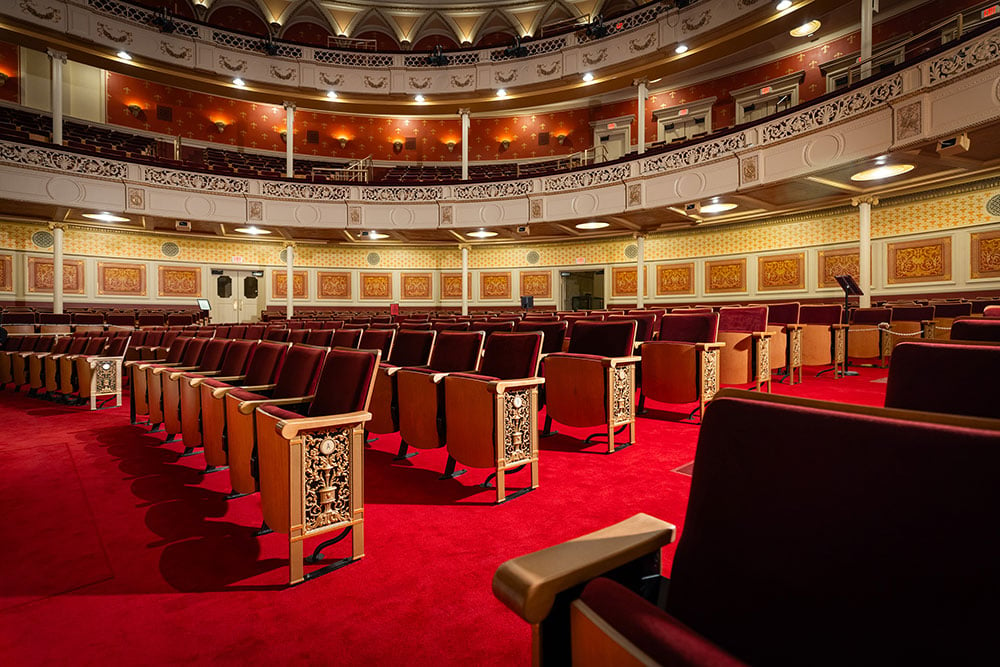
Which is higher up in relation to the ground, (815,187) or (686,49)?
(686,49)

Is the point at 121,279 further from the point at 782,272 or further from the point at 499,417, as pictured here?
the point at 782,272

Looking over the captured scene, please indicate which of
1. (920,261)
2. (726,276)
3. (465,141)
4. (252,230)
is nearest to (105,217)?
(252,230)

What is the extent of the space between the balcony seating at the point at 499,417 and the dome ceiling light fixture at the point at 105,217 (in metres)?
10.7

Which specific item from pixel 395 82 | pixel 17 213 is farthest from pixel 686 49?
pixel 17 213

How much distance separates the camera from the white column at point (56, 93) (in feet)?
31.9

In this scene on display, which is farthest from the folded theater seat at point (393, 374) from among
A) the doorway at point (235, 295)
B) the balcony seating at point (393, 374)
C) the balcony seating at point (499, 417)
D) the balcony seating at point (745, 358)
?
the doorway at point (235, 295)

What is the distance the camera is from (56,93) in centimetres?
995

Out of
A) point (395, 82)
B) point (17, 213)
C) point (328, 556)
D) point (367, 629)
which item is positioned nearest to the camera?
point (367, 629)

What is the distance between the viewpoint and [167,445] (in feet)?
11.5

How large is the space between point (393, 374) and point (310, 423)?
1341 millimetres

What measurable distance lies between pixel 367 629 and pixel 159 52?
13954mm

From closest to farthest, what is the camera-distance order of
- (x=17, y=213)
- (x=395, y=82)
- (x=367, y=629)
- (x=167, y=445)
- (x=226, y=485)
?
(x=367, y=629) → (x=226, y=485) → (x=167, y=445) → (x=17, y=213) → (x=395, y=82)

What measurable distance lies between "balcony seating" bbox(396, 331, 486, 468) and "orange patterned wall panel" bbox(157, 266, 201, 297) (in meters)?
12.3

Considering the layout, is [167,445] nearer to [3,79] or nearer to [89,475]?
[89,475]
